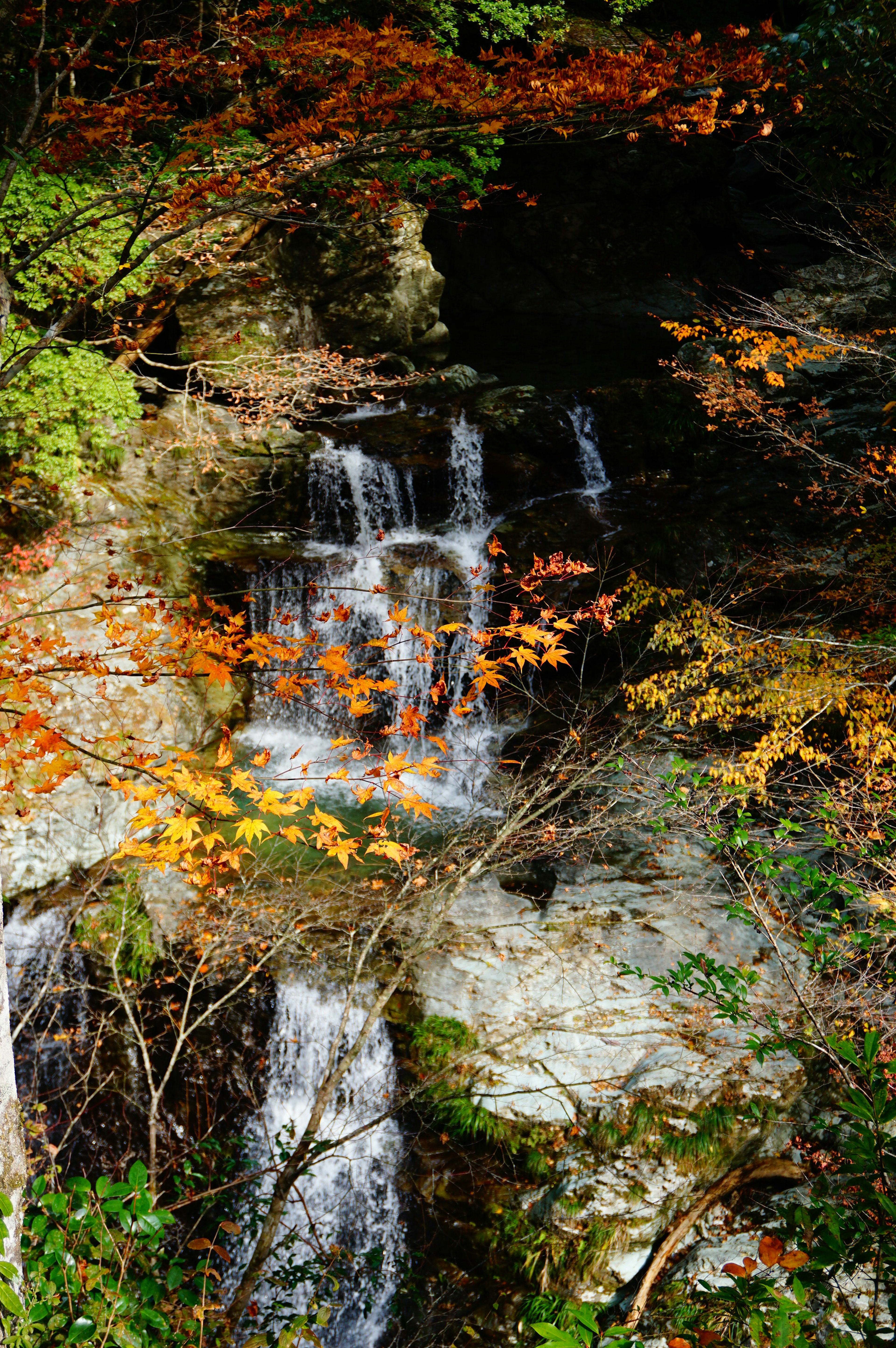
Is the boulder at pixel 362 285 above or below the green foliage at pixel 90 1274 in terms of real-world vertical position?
above

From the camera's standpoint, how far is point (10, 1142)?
221cm

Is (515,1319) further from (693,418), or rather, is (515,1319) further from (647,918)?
(693,418)

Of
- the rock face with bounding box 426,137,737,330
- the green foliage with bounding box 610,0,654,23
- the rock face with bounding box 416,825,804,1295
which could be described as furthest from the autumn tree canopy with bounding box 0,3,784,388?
the rock face with bounding box 426,137,737,330

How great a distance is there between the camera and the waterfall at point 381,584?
32.5 feet

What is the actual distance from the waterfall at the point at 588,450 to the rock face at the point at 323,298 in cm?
400

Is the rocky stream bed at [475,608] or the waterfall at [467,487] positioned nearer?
the rocky stream bed at [475,608]

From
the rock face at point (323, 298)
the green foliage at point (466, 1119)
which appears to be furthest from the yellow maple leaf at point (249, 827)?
the rock face at point (323, 298)

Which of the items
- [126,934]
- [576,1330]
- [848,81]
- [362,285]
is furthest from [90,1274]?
[362,285]

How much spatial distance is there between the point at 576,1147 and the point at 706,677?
14.1ft

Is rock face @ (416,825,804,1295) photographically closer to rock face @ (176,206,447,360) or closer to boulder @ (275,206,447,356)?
rock face @ (176,206,447,360)

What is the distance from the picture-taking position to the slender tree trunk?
2.17 metres

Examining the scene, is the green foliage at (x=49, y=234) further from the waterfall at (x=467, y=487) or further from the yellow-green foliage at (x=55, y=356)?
the waterfall at (x=467, y=487)

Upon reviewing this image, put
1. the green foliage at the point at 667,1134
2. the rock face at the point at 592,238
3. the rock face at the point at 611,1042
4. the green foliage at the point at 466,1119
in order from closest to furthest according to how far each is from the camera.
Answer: the rock face at the point at 611,1042
the green foliage at the point at 667,1134
the green foliage at the point at 466,1119
the rock face at the point at 592,238

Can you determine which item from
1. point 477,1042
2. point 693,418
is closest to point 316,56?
point 477,1042
